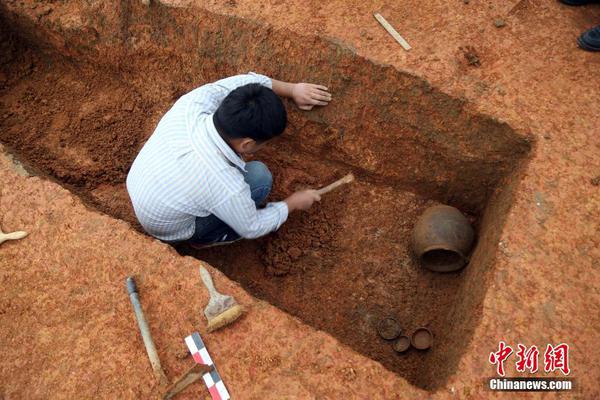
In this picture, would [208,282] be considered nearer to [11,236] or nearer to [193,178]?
[193,178]

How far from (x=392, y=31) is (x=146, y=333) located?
2990mm

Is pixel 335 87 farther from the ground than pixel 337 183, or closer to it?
farther from the ground

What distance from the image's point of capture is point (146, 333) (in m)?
2.52

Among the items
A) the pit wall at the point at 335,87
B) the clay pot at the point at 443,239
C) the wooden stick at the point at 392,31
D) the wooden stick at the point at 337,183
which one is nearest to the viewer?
the clay pot at the point at 443,239

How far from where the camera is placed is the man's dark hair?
2416 mm

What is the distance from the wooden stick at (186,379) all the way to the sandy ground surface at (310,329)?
96 millimetres

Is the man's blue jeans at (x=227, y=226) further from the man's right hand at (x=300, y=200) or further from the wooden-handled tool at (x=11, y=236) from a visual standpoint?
the wooden-handled tool at (x=11, y=236)

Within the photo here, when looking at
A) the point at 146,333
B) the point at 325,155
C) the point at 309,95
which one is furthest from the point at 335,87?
the point at 146,333

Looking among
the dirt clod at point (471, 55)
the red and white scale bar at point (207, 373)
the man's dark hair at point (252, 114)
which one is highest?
the man's dark hair at point (252, 114)

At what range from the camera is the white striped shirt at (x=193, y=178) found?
2592mm

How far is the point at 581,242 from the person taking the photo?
2.66 m

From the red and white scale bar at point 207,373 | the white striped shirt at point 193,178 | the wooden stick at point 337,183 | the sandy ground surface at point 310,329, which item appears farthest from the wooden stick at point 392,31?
the red and white scale bar at point 207,373
